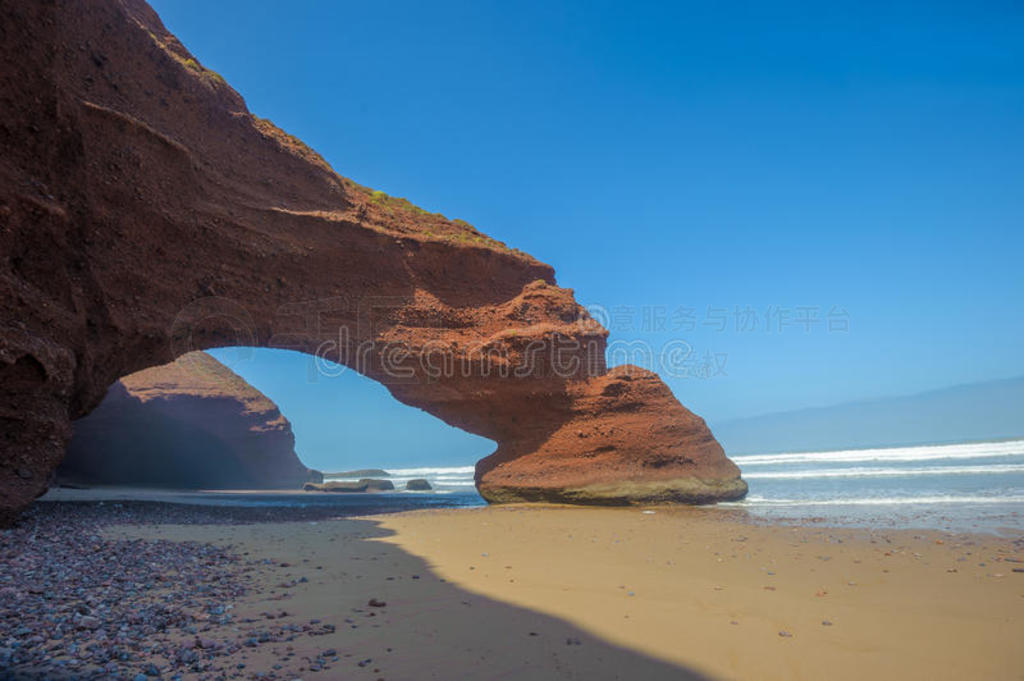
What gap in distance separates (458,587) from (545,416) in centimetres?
1229

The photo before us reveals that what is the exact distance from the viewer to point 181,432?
94.5 ft

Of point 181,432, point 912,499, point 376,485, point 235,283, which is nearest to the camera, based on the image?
point 912,499

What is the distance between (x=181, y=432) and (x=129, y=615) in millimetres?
30805

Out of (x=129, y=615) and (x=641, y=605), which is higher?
(x=129, y=615)

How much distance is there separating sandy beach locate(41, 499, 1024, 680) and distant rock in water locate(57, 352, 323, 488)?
22.0 m

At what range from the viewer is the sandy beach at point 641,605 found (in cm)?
302

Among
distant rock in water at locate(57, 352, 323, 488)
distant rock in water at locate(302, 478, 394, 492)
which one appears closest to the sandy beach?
distant rock in water at locate(57, 352, 323, 488)

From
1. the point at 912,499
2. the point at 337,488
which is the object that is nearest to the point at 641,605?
the point at 912,499

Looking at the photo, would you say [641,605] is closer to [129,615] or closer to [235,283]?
[129,615]

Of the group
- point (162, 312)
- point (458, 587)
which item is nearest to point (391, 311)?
point (162, 312)

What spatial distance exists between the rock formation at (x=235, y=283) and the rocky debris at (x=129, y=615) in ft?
11.8

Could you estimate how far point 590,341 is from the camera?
1745 centimetres

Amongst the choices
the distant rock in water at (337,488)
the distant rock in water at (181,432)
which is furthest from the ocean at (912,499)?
the distant rock in water at (181,432)

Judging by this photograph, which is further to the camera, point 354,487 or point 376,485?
point 376,485
